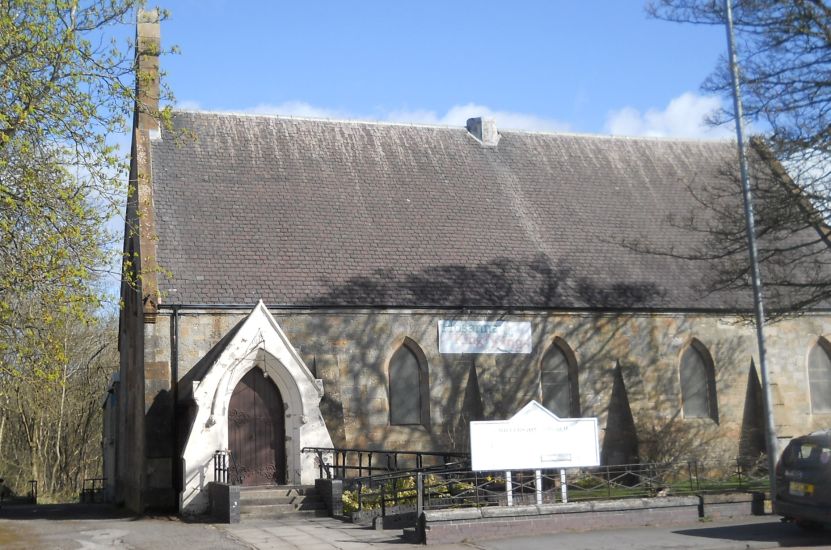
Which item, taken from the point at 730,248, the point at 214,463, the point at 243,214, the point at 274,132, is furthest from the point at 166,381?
the point at 730,248

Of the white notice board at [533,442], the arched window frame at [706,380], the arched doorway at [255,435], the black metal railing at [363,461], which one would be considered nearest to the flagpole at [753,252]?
the white notice board at [533,442]

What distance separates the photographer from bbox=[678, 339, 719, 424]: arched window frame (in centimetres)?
2616

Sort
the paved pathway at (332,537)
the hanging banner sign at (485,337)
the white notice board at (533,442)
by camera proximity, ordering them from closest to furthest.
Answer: the paved pathway at (332,537) → the white notice board at (533,442) → the hanging banner sign at (485,337)

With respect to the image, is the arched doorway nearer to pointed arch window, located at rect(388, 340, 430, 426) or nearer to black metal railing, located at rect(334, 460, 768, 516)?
black metal railing, located at rect(334, 460, 768, 516)

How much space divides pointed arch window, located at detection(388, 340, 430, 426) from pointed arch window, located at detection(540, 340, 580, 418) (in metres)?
3.31

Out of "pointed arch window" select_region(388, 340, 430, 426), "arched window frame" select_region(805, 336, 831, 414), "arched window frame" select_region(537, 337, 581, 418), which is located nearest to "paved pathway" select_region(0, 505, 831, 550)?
"pointed arch window" select_region(388, 340, 430, 426)

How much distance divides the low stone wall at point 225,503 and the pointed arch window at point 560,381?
954cm

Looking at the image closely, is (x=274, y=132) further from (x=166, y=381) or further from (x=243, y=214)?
(x=166, y=381)

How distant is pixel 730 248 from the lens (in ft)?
71.0

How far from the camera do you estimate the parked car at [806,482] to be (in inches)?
578

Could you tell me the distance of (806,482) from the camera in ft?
49.3

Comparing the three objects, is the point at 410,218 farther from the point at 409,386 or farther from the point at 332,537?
the point at 332,537

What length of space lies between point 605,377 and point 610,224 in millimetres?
5148

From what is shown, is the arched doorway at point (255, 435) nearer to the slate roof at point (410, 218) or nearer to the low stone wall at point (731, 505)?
the slate roof at point (410, 218)
